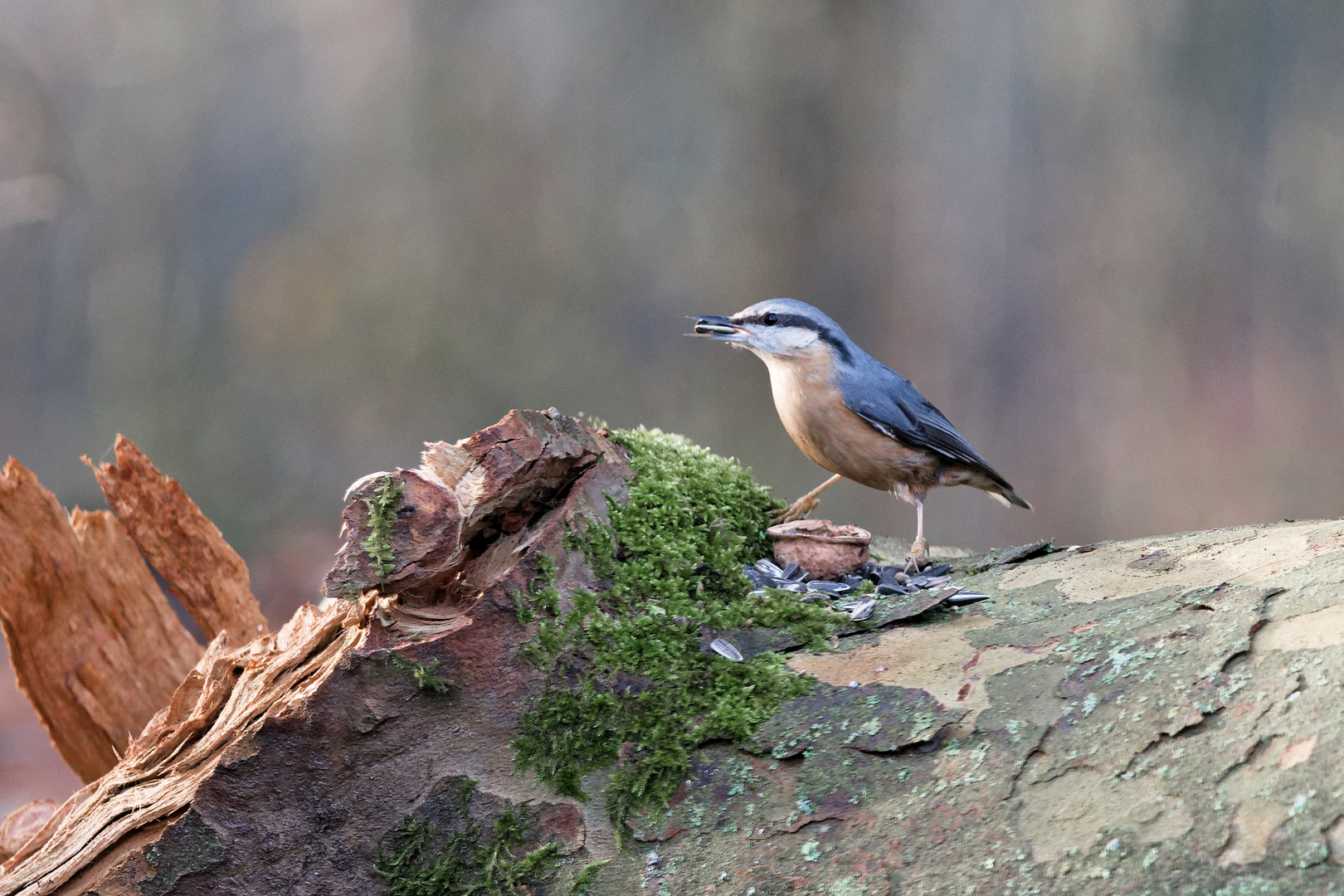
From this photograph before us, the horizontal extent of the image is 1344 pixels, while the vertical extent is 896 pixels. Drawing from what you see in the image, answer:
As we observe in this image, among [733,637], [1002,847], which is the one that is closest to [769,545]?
[733,637]

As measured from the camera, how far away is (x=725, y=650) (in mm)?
1790

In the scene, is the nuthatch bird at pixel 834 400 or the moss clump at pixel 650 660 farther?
the nuthatch bird at pixel 834 400

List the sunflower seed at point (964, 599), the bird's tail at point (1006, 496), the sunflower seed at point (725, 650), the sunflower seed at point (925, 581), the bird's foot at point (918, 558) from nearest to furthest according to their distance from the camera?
the sunflower seed at point (725, 650)
the sunflower seed at point (964, 599)
the sunflower seed at point (925, 581)
the bird's foot at point (918, 558)
the bird's tail at point (1006, 496)

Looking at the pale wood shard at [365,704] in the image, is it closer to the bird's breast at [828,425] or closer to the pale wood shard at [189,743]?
the pale wood shard at [189,743]

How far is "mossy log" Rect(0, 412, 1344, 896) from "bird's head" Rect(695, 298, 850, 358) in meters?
0.75

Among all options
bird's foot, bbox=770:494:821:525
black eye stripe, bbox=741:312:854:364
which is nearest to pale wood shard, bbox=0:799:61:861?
bird's foot, bbox=770:494:821:525

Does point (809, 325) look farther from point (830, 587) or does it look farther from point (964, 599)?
point (964, 599)

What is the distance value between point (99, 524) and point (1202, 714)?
9.47ft

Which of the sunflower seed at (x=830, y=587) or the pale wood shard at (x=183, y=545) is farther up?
the pale wood shard at (x=183, y=545)

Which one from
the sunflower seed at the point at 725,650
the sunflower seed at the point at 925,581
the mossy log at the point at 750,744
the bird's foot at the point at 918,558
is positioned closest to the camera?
the mossy log at the point at 750,744

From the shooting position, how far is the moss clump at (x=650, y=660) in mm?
1647

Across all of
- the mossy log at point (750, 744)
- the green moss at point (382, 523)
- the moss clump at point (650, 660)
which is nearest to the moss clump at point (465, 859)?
the mossy log at point (750, 744)

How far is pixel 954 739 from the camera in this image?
150 cm

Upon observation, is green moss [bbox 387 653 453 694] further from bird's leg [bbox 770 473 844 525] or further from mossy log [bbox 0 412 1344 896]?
bird's leg [bbox 770 473 844 525]
